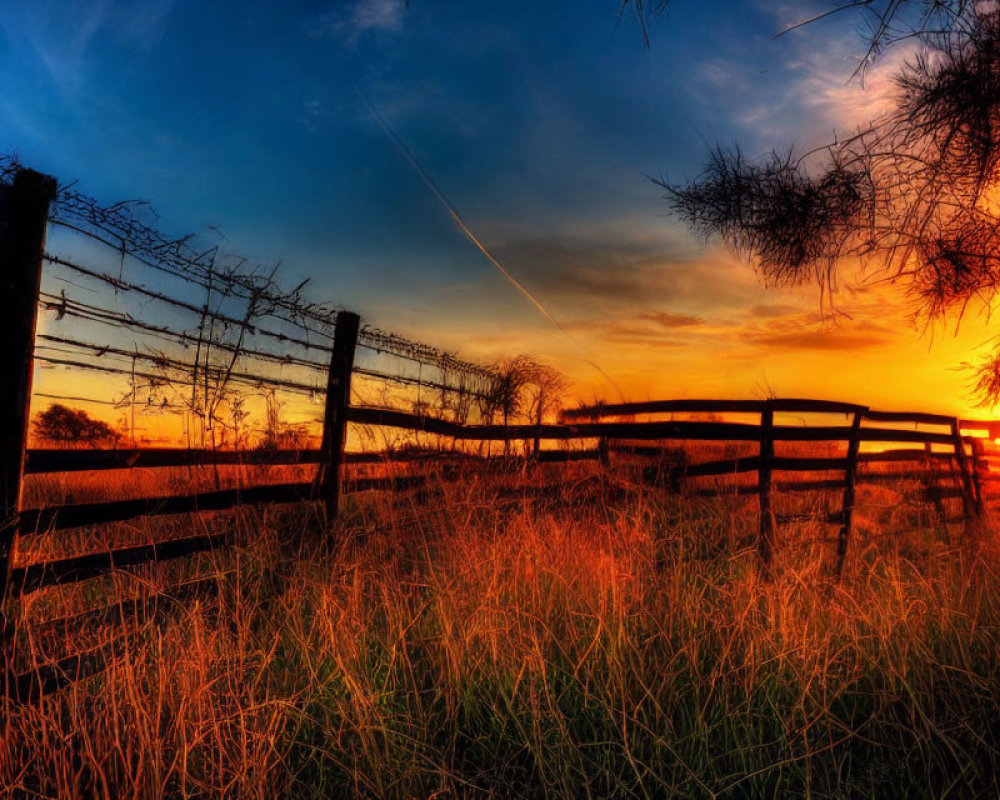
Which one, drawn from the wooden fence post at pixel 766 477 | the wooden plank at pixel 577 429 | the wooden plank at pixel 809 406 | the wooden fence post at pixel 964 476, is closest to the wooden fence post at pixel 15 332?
the wooden plank at pixel 577 429

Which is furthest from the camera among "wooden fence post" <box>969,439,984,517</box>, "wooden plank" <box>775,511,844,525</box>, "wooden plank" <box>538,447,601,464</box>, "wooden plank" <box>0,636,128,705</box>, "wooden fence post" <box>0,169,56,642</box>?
"wooden fence post" <box>969,439,984,517</box>

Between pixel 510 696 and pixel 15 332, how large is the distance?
261 centimetres

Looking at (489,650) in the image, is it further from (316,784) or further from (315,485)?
(315,485)

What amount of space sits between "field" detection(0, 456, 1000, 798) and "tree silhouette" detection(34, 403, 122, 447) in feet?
9.59

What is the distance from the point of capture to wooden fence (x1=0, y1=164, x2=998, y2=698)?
3.08 metres

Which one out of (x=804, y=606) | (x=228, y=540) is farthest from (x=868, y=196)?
(x=228, y=540)

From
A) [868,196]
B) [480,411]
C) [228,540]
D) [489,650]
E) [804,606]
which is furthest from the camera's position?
[480,411]

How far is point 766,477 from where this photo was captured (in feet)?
20.0

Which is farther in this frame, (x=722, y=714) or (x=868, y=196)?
(x=868, y=196)

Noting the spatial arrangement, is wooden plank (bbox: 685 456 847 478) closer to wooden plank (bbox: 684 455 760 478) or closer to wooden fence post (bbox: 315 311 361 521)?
wooden plank (bbox: 684 455 760 478)

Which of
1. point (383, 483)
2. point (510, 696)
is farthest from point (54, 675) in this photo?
point (383, 483)

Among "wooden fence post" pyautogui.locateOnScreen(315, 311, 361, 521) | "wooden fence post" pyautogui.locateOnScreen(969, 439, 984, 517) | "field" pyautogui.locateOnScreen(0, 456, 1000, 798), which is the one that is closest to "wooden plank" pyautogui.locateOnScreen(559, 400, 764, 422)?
"field" pyautogui.locateOnScreen(0, 456, 1000, 798)

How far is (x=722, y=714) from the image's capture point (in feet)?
8.95

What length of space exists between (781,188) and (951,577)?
374 centimetres
